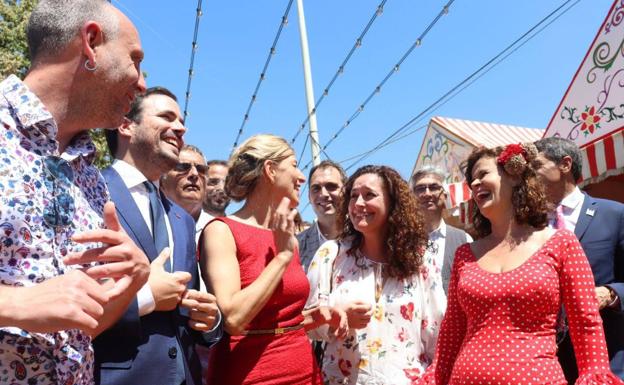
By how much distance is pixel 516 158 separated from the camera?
2.85 metres

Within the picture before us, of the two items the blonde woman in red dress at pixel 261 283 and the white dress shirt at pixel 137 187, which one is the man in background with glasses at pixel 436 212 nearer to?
the blonde woman in red dress at pixel 261 283

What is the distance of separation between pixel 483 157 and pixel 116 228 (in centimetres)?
218

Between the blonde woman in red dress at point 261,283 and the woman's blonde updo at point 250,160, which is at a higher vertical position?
the woman's blonde updo at point 250,160

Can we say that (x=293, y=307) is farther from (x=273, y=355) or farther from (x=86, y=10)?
(x=86, y=10)

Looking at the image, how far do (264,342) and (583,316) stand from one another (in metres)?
1.43

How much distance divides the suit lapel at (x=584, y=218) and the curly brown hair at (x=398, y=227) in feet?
3.01

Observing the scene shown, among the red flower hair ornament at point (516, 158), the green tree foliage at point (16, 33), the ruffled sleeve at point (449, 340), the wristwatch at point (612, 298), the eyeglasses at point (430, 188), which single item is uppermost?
the green tree foliage at point (16, 33)

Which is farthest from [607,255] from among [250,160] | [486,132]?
[486,132]

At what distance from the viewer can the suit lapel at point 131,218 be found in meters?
1.92

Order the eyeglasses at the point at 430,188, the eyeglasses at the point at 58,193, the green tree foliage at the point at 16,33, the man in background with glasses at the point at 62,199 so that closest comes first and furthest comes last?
the man in background with glasses at the point at 62,199 → the eyeglasses at the point at 58,193 → the eyeglasses at the point at 430,188 → the green tree foliage at the point at 16,33

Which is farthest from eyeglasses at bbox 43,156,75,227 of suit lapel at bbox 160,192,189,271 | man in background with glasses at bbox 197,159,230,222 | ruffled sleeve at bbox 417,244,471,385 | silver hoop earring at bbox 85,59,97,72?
man in background with glasses at bbox 197,159,230,222

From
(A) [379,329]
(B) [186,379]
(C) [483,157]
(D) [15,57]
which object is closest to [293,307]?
(A) [379,329]

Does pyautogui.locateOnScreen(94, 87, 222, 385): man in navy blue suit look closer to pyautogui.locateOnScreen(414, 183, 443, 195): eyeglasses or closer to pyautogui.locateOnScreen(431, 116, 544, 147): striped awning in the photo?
pyautogui.locateOnScreen(414, 183, 443, 195): eyeglasses

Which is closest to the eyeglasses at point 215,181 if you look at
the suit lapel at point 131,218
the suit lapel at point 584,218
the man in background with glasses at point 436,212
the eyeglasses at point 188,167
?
the eyeglasses at point 188,167
